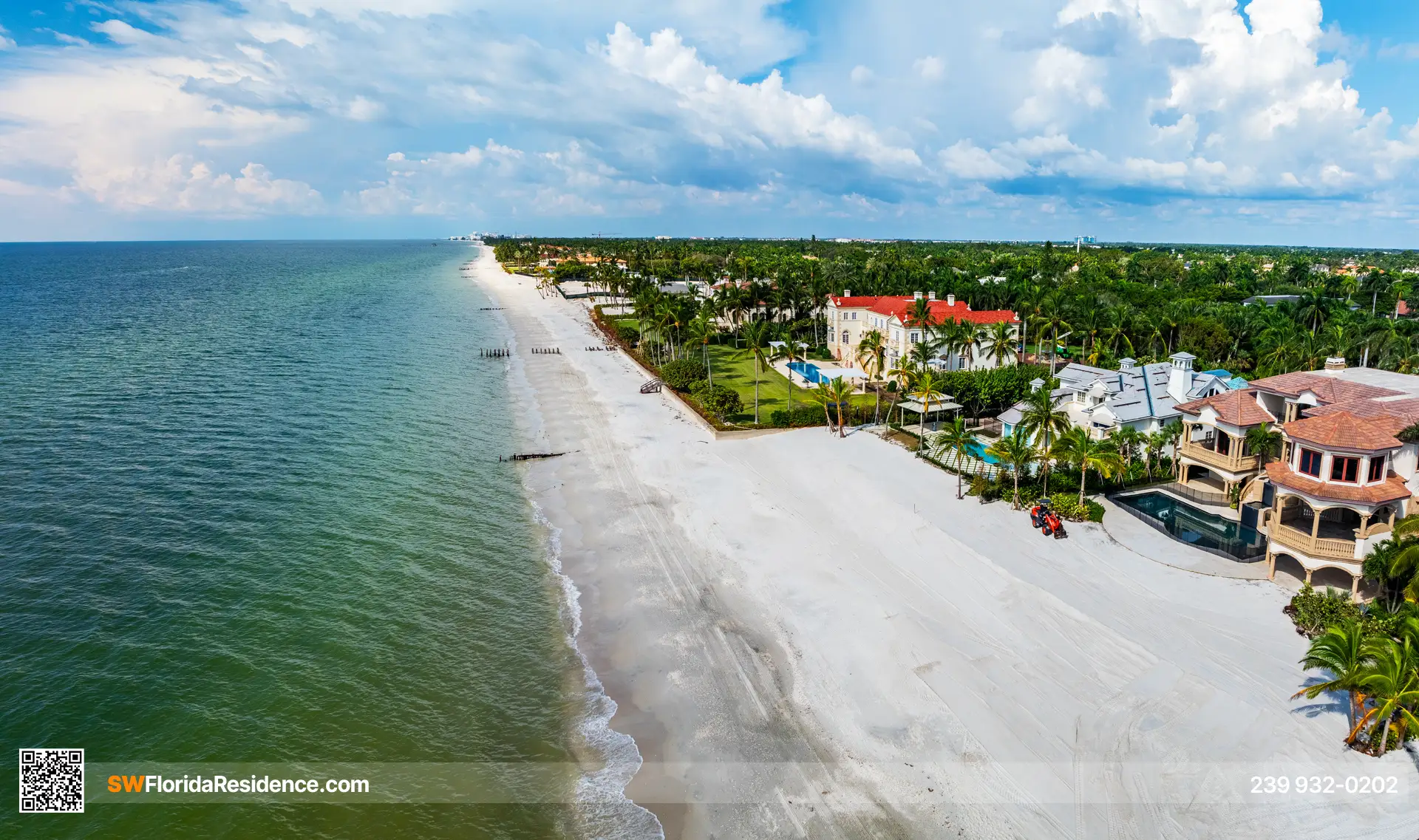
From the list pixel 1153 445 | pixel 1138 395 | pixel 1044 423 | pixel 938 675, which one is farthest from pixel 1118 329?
pixel 938 675

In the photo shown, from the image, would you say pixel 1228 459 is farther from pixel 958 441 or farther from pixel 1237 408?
pixel 958 441

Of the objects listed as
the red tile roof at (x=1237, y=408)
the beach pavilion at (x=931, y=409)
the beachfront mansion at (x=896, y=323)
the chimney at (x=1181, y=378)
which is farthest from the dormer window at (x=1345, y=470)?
the beachfront mansion at (x=896, y=323)

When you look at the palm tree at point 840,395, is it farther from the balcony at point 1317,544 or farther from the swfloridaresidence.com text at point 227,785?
the swfloridaresidence.com text at point 227,785

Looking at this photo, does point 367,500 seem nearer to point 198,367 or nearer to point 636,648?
point 636,648

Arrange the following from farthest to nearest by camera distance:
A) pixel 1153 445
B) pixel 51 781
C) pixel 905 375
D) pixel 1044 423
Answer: pixel 905 375, pixel 1153 445, pixel 1044 423, pixel 51 781

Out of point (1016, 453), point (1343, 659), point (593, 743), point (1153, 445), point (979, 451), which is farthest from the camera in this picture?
point (979, 451)

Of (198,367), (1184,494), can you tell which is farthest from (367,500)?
(198,367)
